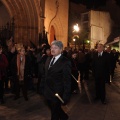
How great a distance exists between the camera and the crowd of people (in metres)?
4.72

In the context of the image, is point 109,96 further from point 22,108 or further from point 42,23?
point 42,23

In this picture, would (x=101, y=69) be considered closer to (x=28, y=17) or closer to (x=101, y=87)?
(x=101, y=87)

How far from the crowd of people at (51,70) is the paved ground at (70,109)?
34 cm

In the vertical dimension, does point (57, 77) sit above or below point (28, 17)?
below

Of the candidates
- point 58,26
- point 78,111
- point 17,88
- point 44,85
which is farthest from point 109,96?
point 58,26

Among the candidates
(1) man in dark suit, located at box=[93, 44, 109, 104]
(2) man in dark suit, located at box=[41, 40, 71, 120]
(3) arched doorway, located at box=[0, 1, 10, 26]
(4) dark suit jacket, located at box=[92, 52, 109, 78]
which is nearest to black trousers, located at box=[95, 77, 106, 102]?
(1) man in dark suit, located at box=[93, 44, 109, 104]

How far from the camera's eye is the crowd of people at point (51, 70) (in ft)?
15.5

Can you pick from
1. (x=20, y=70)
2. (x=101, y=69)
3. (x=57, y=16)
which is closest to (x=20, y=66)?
(x=20, y=70)

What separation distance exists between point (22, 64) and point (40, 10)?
1071 centimetres

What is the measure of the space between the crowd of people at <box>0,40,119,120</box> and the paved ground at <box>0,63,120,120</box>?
13.3 inches

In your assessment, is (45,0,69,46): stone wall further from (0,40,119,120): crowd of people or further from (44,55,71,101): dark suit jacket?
(44,55,71,101): dark suit jacket

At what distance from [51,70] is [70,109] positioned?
2.73 meters

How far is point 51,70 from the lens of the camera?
474 centimetres

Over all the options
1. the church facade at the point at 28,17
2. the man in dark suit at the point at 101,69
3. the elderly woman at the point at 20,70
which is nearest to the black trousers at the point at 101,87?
the man in dark suit at the point at 101,69
